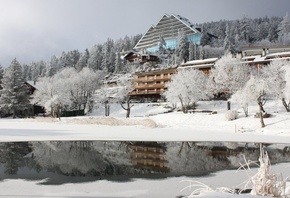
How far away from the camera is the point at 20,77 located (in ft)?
233

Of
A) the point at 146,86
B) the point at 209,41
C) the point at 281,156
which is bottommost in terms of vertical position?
the point at 281,156

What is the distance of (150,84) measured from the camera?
8412cm

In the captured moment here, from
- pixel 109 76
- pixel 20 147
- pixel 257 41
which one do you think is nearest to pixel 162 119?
pixel 20 147

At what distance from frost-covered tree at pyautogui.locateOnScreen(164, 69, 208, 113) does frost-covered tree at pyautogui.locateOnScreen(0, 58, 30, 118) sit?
34172 millimetres

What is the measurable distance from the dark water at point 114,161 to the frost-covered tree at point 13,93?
48579mm

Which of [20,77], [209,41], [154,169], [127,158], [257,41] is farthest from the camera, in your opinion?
[257,41]

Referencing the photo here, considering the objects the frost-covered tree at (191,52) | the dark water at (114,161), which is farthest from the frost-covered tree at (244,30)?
the dark water at (114,161)

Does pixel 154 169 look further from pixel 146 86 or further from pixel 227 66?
pixel 146 86

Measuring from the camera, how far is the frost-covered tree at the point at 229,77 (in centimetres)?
5684

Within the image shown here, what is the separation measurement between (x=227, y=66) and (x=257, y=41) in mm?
103168

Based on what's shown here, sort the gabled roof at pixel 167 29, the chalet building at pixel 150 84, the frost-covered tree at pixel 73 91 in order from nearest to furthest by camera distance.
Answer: the frost-covered tree at pixel 73 91, the chalet building at pixel 150 84, the gabled roof at pixel 167 29

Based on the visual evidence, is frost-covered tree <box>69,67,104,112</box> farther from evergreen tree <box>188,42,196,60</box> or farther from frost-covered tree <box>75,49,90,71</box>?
evergreen tree <box>188,42,196,60</box>

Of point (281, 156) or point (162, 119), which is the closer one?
point (281, 156)

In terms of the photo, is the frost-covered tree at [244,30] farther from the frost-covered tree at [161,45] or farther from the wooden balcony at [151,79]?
the wooden balcony at [151,79]
